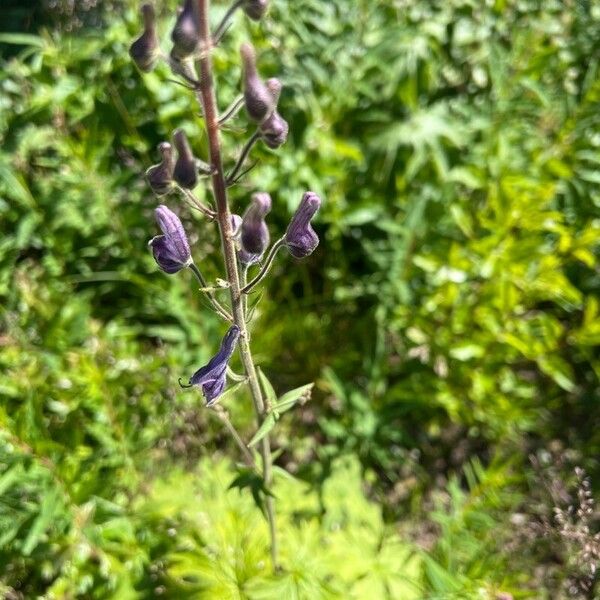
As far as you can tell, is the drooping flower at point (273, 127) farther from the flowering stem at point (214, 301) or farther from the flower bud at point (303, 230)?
the flowering stem at point (214, 301)

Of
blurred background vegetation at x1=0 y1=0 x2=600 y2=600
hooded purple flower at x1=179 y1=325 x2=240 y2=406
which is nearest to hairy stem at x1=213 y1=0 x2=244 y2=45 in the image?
hooded purple flower at x1=179 y1=325 x2=240 y2=406

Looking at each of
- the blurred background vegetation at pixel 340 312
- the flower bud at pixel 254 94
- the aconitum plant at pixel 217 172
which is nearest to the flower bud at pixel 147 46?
the aconitum plant at pixel 217 172

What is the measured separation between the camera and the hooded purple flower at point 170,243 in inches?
64.9

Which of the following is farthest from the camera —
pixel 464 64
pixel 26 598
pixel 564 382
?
pixel 464 64

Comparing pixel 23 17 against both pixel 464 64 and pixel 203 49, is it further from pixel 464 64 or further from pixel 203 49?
pixel 203 49

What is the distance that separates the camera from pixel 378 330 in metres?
3.47

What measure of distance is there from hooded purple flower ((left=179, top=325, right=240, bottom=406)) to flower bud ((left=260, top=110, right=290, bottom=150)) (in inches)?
19.6

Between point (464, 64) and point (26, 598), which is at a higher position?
point (464, 64)

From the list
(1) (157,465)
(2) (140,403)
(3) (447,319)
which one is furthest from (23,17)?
(3) (447,319)

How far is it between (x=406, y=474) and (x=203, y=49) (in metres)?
2.98

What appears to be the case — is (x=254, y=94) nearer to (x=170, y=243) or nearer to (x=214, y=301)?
(x=170, y=243)

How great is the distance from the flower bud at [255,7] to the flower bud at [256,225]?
16.3 inches

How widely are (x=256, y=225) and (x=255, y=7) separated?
1.64 feet

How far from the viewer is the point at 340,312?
3.91 m
